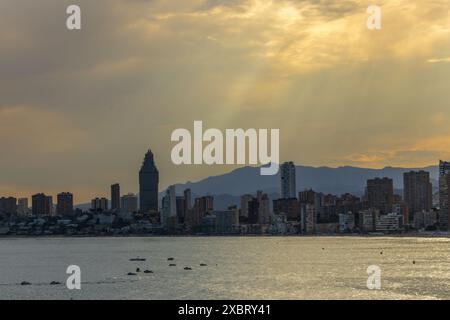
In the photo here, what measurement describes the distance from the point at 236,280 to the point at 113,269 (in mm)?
39116

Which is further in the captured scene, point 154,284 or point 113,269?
point 113,269

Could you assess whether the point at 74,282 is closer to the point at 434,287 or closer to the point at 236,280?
the point at 236,280

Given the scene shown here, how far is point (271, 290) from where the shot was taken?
3809 inches

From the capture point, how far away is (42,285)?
4301 inches
